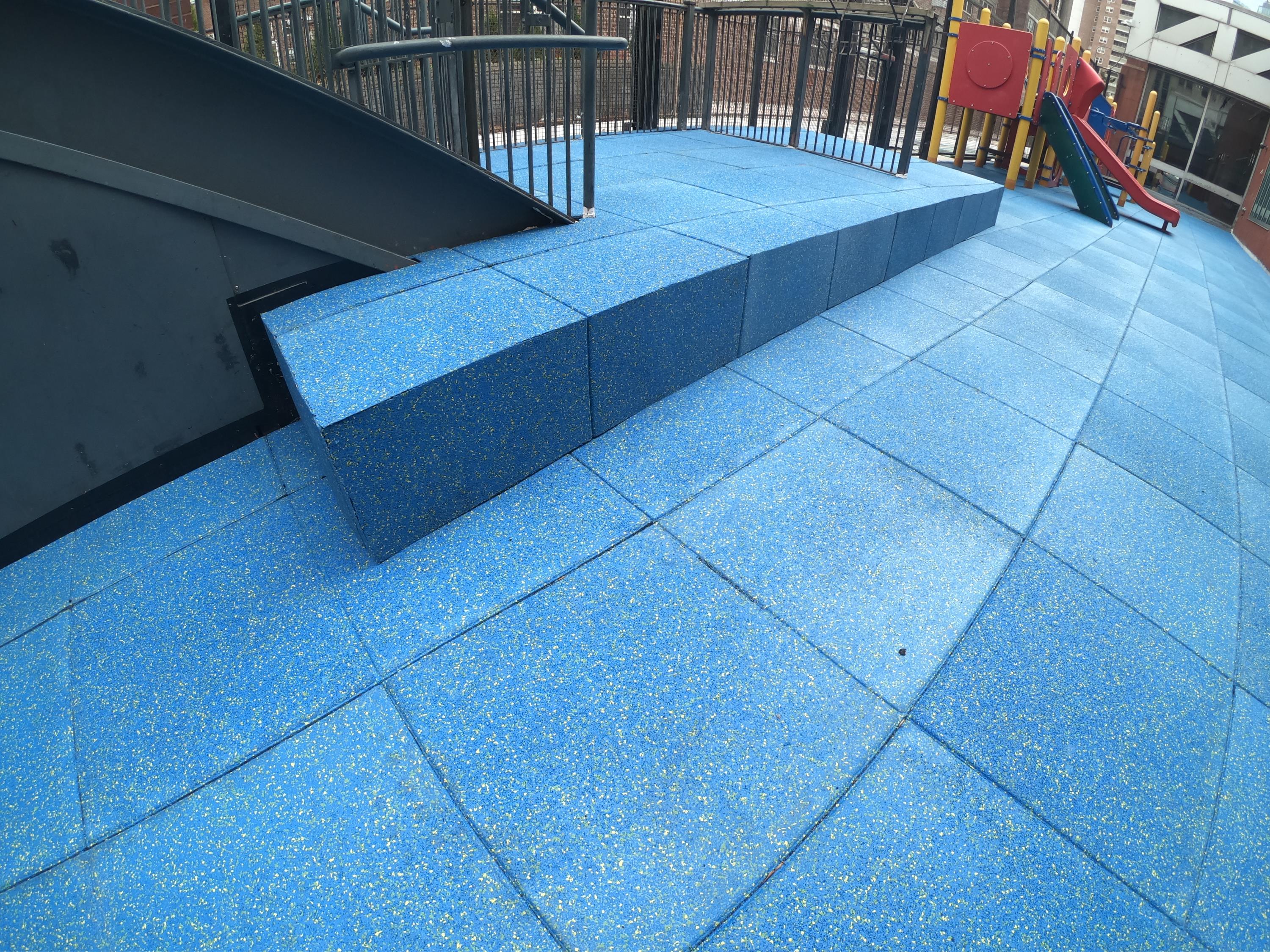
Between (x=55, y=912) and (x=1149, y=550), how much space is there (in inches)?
165

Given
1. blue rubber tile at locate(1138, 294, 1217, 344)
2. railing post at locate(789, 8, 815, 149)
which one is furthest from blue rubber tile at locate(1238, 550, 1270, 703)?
railing post at locate(789, 8, 815, 149)

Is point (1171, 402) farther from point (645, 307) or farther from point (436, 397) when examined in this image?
point (436, 397)

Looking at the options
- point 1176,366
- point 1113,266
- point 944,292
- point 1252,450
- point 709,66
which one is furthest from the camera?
point 709,66

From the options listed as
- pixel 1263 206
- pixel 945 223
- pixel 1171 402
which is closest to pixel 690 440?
pixel 1171 402

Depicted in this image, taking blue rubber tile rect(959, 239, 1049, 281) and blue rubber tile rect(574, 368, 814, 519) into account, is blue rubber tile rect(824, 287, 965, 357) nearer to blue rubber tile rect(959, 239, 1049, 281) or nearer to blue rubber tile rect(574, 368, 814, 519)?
blue rubber tile rect(574, 368, 814, 519)

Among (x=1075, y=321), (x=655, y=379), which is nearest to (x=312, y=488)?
(x=655, y=379)

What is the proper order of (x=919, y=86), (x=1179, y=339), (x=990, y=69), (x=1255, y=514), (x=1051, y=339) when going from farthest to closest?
(x=990, y=69)
(x=1179, y=339)
(x=919, y=86)
(x=1051, y=339)
(x=1255, y=514)

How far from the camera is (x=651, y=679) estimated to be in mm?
2164

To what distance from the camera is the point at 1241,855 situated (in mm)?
1954

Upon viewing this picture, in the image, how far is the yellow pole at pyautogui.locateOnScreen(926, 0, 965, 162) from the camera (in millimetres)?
10141

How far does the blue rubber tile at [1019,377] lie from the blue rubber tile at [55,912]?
14.8 feet

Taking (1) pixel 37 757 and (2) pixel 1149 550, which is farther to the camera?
(2) pixel 1149 550

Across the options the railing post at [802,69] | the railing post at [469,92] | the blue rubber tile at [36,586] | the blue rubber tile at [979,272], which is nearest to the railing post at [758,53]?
the railing post at [802,69]

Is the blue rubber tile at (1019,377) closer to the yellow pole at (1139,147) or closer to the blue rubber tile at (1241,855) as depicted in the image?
the blue rubber tile at (1241,855)
